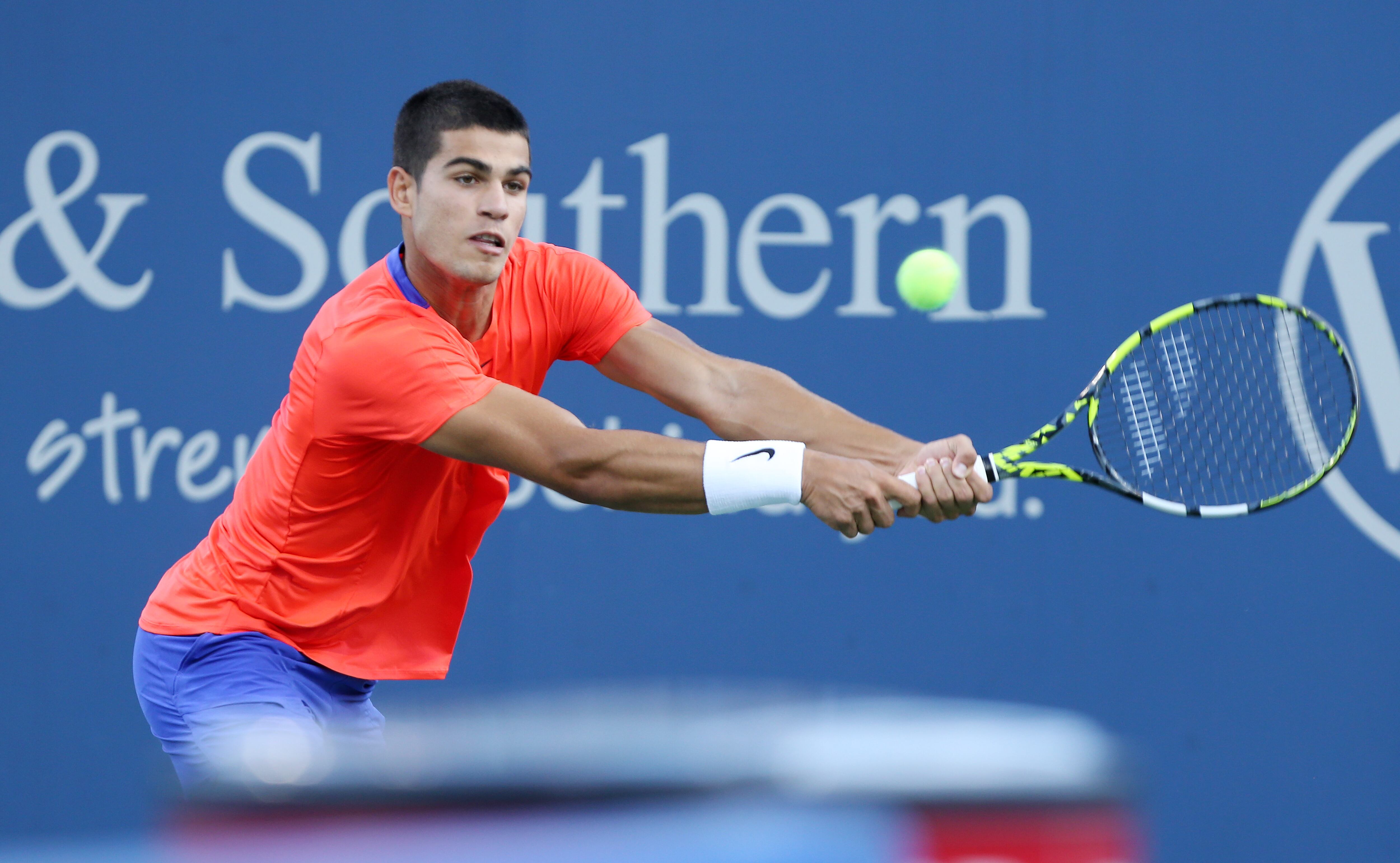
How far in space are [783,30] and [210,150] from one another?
1625 mm

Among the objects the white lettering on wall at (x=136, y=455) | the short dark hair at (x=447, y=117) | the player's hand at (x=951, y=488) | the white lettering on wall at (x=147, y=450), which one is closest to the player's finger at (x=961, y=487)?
the player's hand at (x=951, y=488)

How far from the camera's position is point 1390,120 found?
367 cm

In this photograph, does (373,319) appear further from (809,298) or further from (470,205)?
(809,298)

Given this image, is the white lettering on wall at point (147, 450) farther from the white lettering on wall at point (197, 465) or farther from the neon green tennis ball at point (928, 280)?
the neon green tennis ball at point (928, 280)

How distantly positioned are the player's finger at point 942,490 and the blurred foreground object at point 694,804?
163 centimetres

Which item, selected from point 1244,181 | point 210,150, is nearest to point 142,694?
point 210,150

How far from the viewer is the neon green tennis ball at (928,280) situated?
10.9 ft

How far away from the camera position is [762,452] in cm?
235

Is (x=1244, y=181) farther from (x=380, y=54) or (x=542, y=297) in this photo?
(x=380, y=54)

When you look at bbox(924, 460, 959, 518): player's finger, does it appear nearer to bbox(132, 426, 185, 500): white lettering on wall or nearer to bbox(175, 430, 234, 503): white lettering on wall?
bbox(175, 430, 234, 503): white lettering on wall

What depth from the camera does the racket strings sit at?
325 cm

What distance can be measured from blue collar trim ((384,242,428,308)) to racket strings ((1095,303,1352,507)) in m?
1.64

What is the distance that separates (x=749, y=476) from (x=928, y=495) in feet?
1.07

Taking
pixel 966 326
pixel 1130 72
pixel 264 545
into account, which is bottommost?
pixel 264 545
